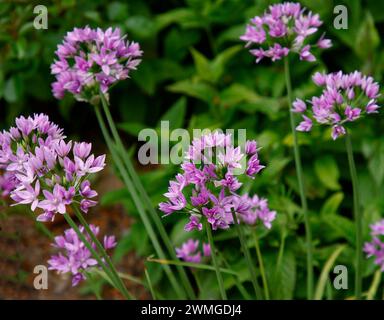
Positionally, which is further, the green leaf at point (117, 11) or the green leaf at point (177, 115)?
the green leaf at point (117, 11)

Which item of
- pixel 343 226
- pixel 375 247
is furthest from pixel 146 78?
pixel 375 247

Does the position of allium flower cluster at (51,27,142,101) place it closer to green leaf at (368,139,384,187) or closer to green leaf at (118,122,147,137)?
green leaf at (118,122,147,137)

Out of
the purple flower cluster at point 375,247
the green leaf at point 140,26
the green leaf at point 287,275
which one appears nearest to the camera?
the purple flower cluster at point 375,247

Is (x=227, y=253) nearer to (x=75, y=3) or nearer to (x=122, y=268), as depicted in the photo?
(x=122, y=268)

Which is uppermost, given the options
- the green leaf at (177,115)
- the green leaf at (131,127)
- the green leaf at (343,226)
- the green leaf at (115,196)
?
the green leaf at (177,115)

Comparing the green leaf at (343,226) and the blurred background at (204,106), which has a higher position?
the blurred background at (204,106)

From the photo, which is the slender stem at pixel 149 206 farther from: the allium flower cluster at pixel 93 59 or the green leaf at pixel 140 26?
the green leaf at pixel 140 26

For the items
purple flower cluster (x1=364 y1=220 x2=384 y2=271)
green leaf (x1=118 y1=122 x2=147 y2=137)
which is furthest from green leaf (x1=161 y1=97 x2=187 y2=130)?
purple flower cluster (x1=364 y1=220 x2=384 y2=271)

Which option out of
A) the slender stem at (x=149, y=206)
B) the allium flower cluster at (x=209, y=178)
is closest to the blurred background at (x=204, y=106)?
the slender stem at (x=149, y=206)
